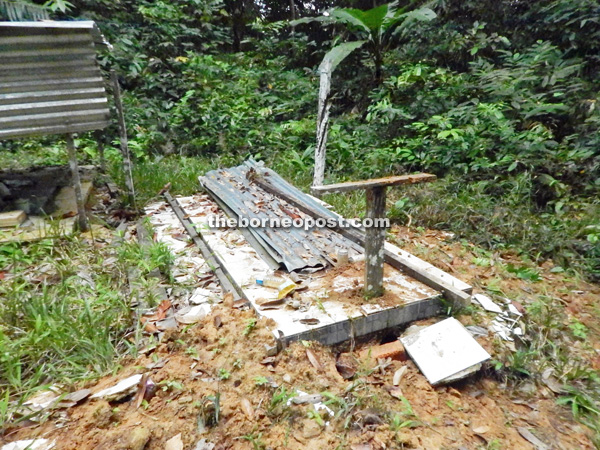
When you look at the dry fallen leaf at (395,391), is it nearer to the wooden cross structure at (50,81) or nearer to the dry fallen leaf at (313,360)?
the dry fallen leaf at (313,360)

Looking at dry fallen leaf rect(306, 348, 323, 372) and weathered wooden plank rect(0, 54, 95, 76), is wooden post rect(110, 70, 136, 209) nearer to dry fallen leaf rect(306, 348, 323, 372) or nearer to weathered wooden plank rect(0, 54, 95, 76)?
weathered wooden plank rect(0, 54, 95, 76)

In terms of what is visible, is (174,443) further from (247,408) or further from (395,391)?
(395,391)

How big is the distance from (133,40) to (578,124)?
786cm

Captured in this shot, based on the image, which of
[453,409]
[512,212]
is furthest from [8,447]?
[512,212]

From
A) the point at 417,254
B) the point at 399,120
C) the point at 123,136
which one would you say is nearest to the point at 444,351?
the point at 417,254

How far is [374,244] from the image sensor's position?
8.07ft

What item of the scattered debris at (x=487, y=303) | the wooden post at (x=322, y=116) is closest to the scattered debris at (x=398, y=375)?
the scattered debris at (x=487, y=303)

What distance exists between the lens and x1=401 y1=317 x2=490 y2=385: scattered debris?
2.18m

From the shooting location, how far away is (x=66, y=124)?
3.44m

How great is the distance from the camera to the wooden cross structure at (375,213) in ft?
7.26

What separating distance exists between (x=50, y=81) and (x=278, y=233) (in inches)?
93.3

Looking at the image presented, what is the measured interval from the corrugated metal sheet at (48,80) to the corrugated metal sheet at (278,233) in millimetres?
1543

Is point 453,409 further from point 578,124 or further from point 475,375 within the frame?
point 578,124

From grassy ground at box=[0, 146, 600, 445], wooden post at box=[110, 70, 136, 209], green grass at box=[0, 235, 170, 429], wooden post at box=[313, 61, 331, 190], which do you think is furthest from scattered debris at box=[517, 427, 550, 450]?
wooden post at box=[110, 70, 136, 209]
